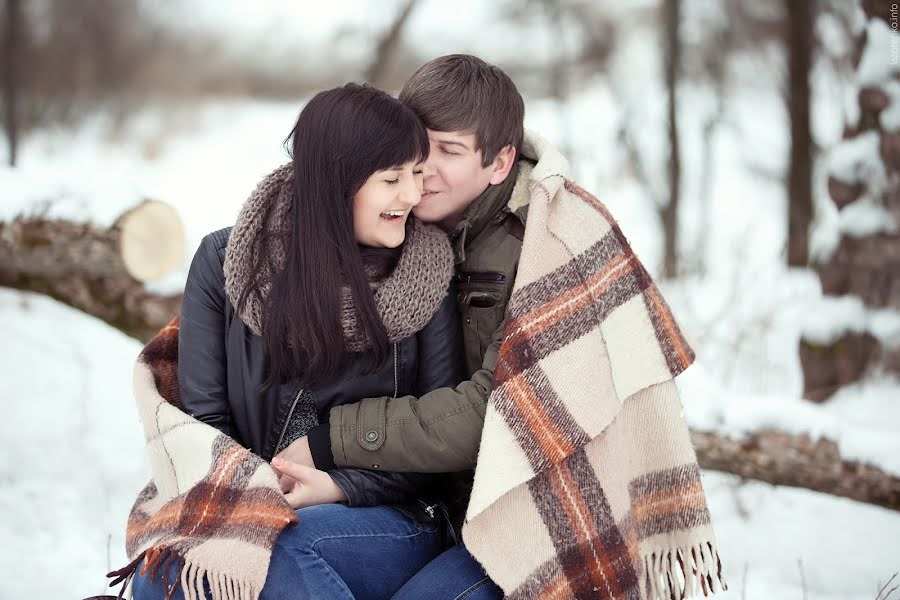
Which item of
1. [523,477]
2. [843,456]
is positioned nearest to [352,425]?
[523,477]

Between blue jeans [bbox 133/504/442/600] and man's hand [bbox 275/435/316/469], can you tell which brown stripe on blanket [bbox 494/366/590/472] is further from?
man's hand [bbox 275/435/316/469]

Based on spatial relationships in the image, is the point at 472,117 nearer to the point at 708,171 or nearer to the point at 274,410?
the point at 274,410

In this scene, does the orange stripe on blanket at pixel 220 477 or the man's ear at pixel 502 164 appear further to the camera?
the man's ear at pixel 502 164

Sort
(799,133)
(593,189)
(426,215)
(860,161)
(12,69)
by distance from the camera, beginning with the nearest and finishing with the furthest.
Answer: (426,215) < (860,161) < (799,133) < (12,69) < (593,189)

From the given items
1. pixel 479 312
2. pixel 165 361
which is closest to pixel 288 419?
pixel 165 361

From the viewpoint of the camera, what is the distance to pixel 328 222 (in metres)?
2.20

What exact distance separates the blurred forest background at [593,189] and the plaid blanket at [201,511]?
1.16 metres

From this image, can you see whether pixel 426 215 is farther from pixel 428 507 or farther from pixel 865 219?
pixel 865 219

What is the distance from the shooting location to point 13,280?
404cm

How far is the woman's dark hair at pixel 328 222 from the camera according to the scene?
2162mm

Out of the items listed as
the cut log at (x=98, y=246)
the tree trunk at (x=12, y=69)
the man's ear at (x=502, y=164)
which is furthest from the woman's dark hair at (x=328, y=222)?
the tree trunk at (x=12, y=69)

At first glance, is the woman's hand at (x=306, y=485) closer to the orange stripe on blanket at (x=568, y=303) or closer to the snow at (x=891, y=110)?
the orange stripe on blanket at (x=568, y=303)

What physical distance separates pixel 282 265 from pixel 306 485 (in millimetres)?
555

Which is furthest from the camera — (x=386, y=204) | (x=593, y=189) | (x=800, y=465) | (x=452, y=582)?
(x=593, y=189)
